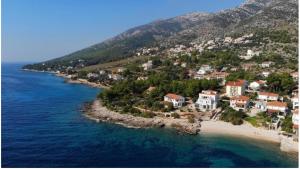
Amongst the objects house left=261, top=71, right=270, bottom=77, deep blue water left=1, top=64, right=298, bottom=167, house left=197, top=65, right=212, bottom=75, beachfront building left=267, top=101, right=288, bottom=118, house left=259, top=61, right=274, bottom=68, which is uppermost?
house left=259, top=61, right=274, bottom=68

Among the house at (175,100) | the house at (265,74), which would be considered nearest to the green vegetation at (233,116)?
the house at (175,100)

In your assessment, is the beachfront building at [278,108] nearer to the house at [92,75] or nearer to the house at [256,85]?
the house at [256,85]

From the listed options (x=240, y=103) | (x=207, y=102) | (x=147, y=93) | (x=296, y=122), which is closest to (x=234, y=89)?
(x=240, y=103)

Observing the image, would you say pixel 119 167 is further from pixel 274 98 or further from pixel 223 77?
pixel 223 77

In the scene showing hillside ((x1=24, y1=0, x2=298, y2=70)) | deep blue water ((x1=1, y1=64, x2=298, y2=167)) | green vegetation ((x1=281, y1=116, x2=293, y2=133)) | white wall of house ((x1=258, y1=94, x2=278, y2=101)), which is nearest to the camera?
deep blue water ((x1=1, y1=64, x2=298, y2=167))

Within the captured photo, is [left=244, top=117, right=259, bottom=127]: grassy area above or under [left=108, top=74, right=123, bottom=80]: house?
under

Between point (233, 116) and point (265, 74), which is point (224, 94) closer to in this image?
point (233, 116)

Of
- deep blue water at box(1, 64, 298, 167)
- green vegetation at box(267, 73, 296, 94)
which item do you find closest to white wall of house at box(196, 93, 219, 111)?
deep blue water at box(1, 64, 298, 167)

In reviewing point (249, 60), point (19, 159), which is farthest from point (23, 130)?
point (249, 60)

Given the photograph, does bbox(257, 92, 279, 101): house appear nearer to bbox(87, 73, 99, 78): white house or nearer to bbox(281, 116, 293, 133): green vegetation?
bbox(281, 116, 293, 133): green vegetation
